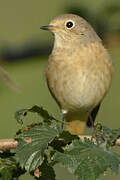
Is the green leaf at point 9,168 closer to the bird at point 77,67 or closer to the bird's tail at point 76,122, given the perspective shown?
the bird at point 77,67

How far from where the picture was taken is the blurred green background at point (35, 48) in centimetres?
475

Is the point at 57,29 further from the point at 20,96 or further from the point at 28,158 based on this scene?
the point at 20,96

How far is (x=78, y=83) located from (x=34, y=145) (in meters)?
2.06

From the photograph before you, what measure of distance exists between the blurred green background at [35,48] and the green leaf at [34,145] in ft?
4.84

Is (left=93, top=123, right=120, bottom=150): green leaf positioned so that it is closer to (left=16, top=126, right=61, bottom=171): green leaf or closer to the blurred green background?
(left=16, top=126, right=61, bottom=171): green leaf

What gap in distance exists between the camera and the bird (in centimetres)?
505

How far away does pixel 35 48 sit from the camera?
484 cm

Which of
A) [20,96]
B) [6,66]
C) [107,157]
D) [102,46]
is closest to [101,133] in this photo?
[107,157]

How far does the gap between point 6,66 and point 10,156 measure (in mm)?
1510

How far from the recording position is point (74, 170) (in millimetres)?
2848

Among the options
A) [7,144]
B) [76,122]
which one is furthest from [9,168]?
[76,122]

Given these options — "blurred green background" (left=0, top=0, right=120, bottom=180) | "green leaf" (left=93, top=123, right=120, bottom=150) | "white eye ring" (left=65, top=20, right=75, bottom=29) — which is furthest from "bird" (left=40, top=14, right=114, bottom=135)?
"green leaf" (left=93, top=123, right=120, bottom=150)

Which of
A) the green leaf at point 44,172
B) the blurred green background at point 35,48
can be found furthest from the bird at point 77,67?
the green leaf at point 44,172

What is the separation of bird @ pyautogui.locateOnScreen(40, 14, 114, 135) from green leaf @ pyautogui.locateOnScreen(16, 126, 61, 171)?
6.00 feet
